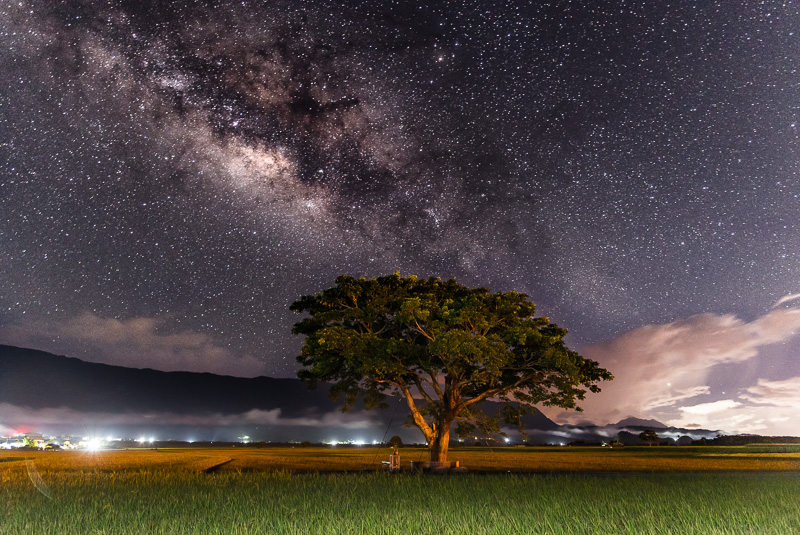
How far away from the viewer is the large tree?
1243 inches

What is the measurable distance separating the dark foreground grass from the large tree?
9.17 meters

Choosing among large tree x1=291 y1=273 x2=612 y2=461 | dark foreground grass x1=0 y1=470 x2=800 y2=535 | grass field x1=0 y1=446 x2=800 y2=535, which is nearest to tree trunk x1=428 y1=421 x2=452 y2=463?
large tree x1=291 y1=273 x2=612 y2=461

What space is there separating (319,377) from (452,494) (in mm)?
19194

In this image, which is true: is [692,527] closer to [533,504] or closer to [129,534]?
[533,504]

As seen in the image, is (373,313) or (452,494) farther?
(373,313)

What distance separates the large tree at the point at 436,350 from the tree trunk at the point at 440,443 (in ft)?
0.19

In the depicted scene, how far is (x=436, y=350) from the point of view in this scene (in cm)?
3016

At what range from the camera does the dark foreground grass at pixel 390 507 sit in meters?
12.8

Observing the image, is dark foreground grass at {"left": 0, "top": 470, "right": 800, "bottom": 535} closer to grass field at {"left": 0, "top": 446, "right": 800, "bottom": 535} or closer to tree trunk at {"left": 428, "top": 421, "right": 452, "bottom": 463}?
grass field at {"left": 0, "top": 446, "right": 800, "bottom": 535}

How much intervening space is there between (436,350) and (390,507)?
47.5ft

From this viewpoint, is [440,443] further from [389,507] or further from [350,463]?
[350,463]

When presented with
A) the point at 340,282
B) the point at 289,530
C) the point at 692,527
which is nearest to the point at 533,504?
the point at 692,527

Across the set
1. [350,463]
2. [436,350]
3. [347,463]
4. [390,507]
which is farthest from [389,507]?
[347,463]

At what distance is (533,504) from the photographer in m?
16.5
